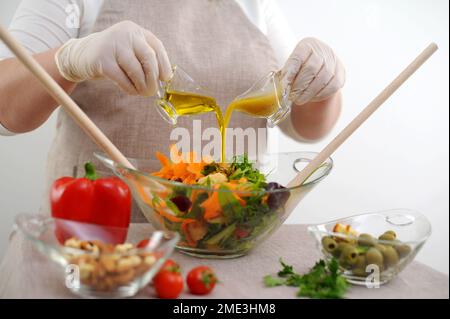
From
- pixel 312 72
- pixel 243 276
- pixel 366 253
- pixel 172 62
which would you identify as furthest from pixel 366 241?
pixel 172 62

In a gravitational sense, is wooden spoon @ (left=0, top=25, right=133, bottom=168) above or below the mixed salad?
above

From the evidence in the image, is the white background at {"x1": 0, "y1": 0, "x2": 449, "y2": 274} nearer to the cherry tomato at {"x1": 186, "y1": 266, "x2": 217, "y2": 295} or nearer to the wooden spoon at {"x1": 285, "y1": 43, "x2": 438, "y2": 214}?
the wooden spoon at {"x1": 285, "y1": 43, "x2": 438, "y2": 214}

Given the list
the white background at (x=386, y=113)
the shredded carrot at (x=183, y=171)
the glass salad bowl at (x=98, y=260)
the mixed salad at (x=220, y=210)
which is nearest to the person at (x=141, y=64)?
the shredded carrot at (x=183, y=171)

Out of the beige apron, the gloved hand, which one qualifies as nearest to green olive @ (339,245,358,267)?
the gloved hand

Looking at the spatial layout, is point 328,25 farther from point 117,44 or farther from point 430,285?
point 430,285

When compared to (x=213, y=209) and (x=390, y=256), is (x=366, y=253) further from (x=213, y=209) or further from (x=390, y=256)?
(x=213, y=209)

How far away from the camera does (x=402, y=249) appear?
71 centimetres

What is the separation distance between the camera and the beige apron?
1.24m

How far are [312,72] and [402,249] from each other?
0.46m

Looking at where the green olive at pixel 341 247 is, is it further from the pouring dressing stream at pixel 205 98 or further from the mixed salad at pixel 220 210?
the pouring dressing stream at pixel 205 98

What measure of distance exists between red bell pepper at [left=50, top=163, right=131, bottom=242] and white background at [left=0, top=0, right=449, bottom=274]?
4.87ft

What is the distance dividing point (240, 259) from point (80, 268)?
0.96 feet

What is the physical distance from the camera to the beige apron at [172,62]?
124 cm

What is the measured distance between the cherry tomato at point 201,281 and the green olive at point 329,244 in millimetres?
164
